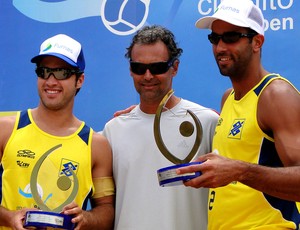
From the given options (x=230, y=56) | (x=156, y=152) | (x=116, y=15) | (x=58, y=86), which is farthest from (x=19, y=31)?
(x=230, y=56)

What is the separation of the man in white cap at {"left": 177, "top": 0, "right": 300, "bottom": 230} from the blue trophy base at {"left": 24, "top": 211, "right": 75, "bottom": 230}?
709mm

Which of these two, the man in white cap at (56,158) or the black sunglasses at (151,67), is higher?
the black sunglasses at (151,67)

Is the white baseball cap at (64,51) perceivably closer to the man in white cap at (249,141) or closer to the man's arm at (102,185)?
the man's arm at (102,185)

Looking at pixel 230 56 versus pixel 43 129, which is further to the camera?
pixel 43 129

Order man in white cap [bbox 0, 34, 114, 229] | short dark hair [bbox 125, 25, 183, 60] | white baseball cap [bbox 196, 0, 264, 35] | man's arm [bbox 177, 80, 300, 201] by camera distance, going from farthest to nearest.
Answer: short dark hair [bbox 125, 25, 183, 60]
man in white cap [bbox 0, 34, 114, 229]
white baseball cap [bbox 196, 0, 264, 35]
man's arm [bbox 177, 80, 300, 201]

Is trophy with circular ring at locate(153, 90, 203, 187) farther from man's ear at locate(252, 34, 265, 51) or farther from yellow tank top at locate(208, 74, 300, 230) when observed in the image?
man's ear at locate(252, 34, 265, 51)

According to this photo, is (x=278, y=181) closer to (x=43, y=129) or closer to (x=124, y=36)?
(x=43, y=129)

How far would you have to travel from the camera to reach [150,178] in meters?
3.59

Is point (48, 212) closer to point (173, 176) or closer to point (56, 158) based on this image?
point (56, 158)

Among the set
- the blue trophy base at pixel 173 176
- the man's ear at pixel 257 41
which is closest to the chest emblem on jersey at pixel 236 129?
the man's ear at pixel 257 41

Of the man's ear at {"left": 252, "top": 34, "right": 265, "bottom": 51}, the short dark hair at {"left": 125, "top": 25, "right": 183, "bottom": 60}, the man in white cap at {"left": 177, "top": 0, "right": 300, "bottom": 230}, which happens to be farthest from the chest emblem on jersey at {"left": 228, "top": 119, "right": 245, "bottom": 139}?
the short dark hair at {"left": 125, "top": 25, "right": 183, "bottom": 60}

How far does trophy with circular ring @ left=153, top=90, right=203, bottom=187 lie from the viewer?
2.77 meters

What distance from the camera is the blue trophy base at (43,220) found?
308cm

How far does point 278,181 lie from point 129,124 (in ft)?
3.69
